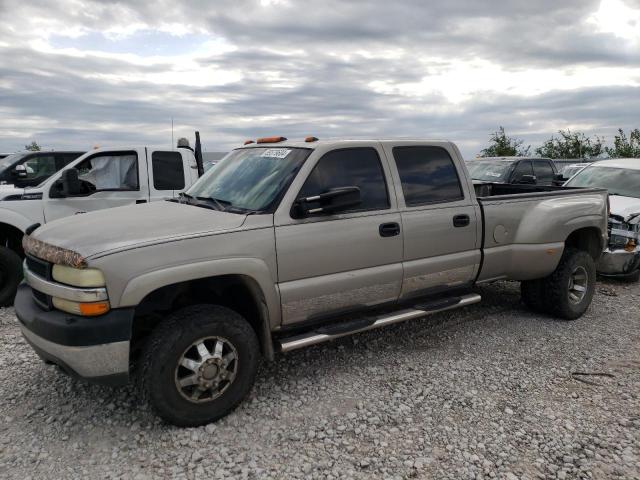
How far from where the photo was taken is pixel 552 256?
510cm

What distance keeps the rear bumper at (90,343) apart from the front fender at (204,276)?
4.5 inches

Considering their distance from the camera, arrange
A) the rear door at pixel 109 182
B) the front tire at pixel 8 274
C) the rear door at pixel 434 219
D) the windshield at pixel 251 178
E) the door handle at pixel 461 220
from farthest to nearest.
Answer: the rear door at pixel 109 182
the front tire at pixel 8 274
the door handle at pixel 461 220
the rear door at pixel 434 219
the windshield at pixel 251 178

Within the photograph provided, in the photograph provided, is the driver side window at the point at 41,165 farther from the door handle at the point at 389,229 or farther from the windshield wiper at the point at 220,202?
the door handle at the point at 389,229

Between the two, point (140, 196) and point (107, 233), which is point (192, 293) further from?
point (140, 196)

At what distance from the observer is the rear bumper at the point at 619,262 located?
682cm

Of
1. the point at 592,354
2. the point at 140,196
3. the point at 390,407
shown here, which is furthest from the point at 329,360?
the point at 140,196

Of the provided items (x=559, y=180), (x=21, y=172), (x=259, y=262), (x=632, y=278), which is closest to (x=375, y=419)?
(x=259, y=262)

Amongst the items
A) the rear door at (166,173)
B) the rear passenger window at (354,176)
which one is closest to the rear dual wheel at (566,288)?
the rear passenger window at (354,176)

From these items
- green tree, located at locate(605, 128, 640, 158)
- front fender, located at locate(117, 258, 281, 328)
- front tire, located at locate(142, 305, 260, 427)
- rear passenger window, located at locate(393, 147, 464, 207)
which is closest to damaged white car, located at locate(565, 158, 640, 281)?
rear passenger window, located at locate(393, 147, 464, 207)

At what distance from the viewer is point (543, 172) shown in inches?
532

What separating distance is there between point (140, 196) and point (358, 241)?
3.75m

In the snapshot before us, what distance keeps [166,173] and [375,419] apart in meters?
4.58

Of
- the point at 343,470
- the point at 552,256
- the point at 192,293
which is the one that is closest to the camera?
the point at 343,470

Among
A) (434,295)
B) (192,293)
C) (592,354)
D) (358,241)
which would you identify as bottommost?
(592,354)
